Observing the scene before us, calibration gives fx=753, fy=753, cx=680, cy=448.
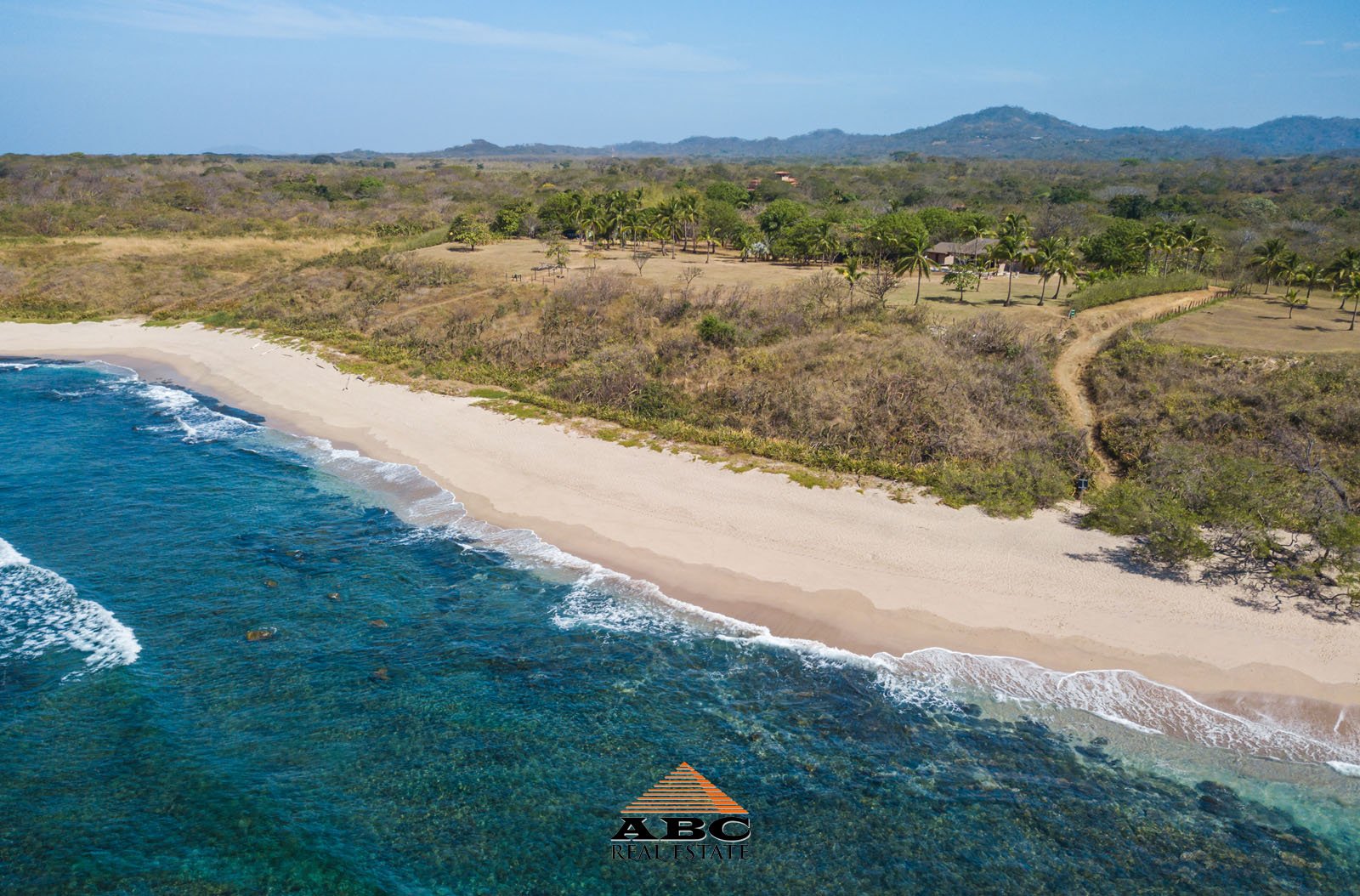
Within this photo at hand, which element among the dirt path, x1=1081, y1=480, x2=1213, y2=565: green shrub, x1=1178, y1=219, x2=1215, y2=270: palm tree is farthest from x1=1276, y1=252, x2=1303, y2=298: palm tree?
x1=1081, y1=480, x2=1213, y2=565: green shrub

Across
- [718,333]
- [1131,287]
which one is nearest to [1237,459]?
[718,333]

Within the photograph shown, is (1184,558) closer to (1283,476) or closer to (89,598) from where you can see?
(1283,476)

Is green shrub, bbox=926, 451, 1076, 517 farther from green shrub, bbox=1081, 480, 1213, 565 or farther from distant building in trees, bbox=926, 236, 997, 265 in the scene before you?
distant building in trees, bbox=926, 236, 997, 265

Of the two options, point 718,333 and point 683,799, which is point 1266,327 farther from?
point 683,799

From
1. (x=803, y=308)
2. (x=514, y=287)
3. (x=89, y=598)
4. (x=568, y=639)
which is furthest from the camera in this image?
(x=514, y=287)

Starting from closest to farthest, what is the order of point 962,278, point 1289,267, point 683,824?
point 683,824, point 1289,267, point 962,278

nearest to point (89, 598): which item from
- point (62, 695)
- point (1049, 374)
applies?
point (62, 695)
